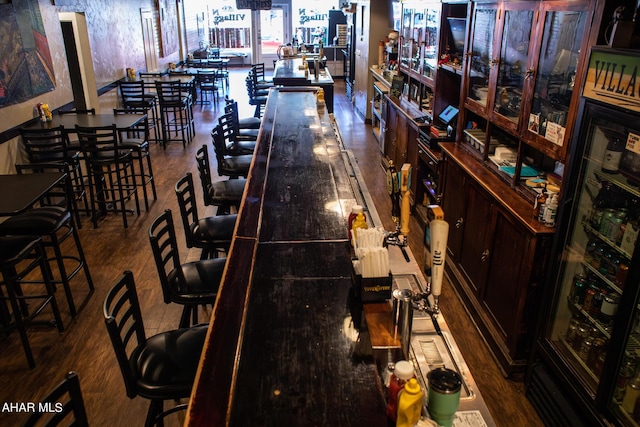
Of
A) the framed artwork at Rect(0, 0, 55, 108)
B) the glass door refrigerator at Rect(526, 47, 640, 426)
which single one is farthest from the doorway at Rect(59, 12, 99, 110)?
the glass door refrigerator at Rect(526, 47, 640, 426)

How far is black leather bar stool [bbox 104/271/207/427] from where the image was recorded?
78.5 inches

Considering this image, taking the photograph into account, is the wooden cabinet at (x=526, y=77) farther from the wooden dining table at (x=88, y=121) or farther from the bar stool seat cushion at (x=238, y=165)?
the wooden dining table at (x=88, y=121)

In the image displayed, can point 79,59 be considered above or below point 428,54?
below

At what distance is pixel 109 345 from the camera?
3412 mm

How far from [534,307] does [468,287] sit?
870 mm

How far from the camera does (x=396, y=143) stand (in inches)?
253

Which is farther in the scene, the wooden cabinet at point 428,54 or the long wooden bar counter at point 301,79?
the long wooden bar counter at point 301,79

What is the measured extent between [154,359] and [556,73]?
2605 mm

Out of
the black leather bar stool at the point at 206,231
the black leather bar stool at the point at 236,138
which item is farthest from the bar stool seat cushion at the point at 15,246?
the black leather bar stool at the point at 236,138

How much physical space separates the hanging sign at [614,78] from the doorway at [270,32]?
1464cm

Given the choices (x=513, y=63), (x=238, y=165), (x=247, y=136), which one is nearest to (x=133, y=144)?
(x=247, y=136)

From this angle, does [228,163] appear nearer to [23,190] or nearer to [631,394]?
[23,190]

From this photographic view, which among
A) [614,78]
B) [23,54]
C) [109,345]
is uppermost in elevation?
[614,78]

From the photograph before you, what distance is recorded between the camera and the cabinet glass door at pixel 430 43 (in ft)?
16.7
